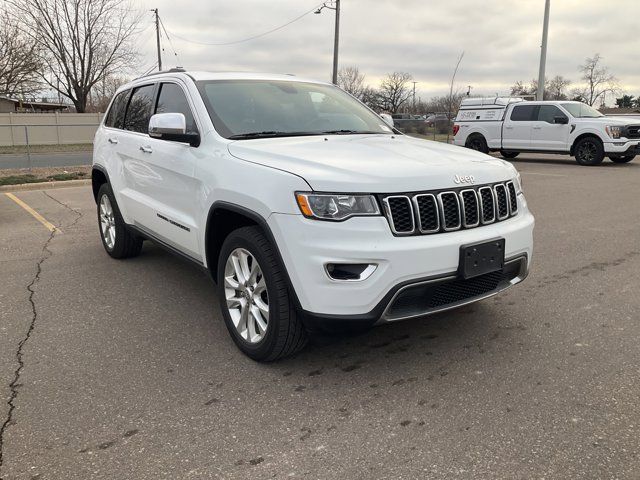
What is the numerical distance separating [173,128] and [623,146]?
51.8ft

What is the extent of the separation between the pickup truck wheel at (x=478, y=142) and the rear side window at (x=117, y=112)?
15243 millimetres

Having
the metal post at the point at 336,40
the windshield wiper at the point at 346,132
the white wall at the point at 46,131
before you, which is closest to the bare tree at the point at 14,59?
the white wall at the point at 46,131

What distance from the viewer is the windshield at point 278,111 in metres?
3.91

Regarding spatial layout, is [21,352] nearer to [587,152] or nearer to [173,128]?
[173,128]

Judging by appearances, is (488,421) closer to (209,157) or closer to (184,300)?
(209,157)

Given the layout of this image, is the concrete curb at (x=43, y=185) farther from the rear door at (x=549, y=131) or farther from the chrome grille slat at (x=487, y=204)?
the rear door at (x=549, y=131)

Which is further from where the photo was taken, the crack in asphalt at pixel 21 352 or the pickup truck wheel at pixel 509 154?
the pickup truck wheel at pixel 509 154

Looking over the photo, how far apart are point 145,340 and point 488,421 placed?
2311 millimetres

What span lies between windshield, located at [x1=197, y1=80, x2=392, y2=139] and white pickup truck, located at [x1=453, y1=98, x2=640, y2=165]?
1391 cm

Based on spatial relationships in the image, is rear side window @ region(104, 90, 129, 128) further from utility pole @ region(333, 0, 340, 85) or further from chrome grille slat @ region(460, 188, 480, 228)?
utility pole @ region(333, 0, 340, 85)

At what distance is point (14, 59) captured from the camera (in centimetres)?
2714

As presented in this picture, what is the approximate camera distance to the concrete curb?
38.4 ft

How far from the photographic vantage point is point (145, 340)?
12.4ft

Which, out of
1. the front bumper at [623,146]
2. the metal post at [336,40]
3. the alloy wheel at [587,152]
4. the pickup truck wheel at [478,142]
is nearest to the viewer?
the front bumper at [623,146]
